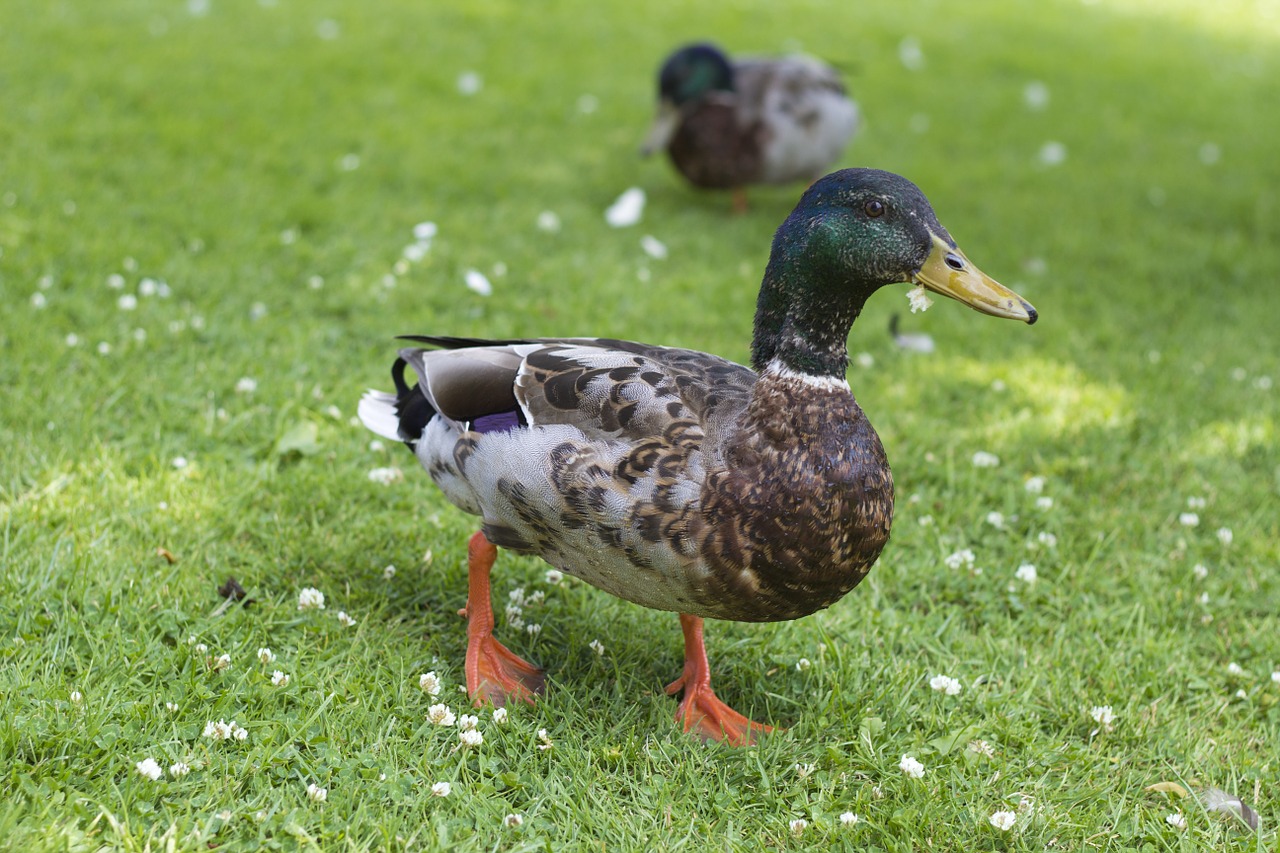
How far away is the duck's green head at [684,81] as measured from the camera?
6.79m

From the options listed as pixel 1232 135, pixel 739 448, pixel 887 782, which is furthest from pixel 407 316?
pixel 1232 135

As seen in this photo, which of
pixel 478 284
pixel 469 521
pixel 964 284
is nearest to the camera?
pixel 964 284

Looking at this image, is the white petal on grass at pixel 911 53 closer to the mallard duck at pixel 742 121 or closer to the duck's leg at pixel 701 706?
the mallard duck at pixel 742 121

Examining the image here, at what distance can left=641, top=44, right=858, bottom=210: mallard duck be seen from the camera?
669 cm

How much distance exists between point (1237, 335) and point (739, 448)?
4044mm

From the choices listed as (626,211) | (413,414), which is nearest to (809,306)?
(413,414)

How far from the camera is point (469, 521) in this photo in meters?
3.59

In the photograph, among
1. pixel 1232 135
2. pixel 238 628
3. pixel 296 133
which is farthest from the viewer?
pixel 1232 135

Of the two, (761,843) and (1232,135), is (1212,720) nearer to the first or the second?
(761,843)

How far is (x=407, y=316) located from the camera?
490 centimetres

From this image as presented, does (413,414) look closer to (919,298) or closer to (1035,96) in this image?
(919,298)

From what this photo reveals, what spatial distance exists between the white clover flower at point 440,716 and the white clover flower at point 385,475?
1.18 m

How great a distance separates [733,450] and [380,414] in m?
1.15

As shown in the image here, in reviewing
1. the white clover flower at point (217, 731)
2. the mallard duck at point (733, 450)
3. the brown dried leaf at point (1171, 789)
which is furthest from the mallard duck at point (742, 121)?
the white clover flower at point (217, 731)
